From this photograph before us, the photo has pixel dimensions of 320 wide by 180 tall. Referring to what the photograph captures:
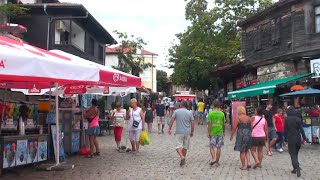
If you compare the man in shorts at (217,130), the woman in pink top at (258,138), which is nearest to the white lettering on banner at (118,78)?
the man in shorts at (217,130)

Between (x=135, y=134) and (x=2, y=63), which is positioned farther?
(x=135, y=134)

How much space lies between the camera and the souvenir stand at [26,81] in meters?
5.98

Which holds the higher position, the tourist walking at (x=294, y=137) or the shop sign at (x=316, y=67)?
the shop sign at (x=316, y=67)

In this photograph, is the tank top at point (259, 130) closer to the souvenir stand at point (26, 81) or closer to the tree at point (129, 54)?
the souvenir stand at point (26, 81)

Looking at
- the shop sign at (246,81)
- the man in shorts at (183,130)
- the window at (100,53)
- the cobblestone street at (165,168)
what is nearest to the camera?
the cobblestone street at (165,168)

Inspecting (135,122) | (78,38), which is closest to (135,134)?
(135,122)

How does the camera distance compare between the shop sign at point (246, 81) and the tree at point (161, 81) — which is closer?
the shop sign at point (246, 81)

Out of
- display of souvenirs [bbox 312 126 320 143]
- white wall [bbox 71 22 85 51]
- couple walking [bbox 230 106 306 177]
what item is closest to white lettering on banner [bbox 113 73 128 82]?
couple walking [bbox 230 106 306 177]

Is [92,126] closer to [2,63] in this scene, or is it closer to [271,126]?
[271,126]

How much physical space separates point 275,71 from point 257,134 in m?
14.6

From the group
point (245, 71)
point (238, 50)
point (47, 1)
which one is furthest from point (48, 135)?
point (238, 50)

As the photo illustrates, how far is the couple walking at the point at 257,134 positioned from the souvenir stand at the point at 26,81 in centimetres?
420

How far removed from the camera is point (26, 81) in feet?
24.8

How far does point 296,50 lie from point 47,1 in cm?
1670
